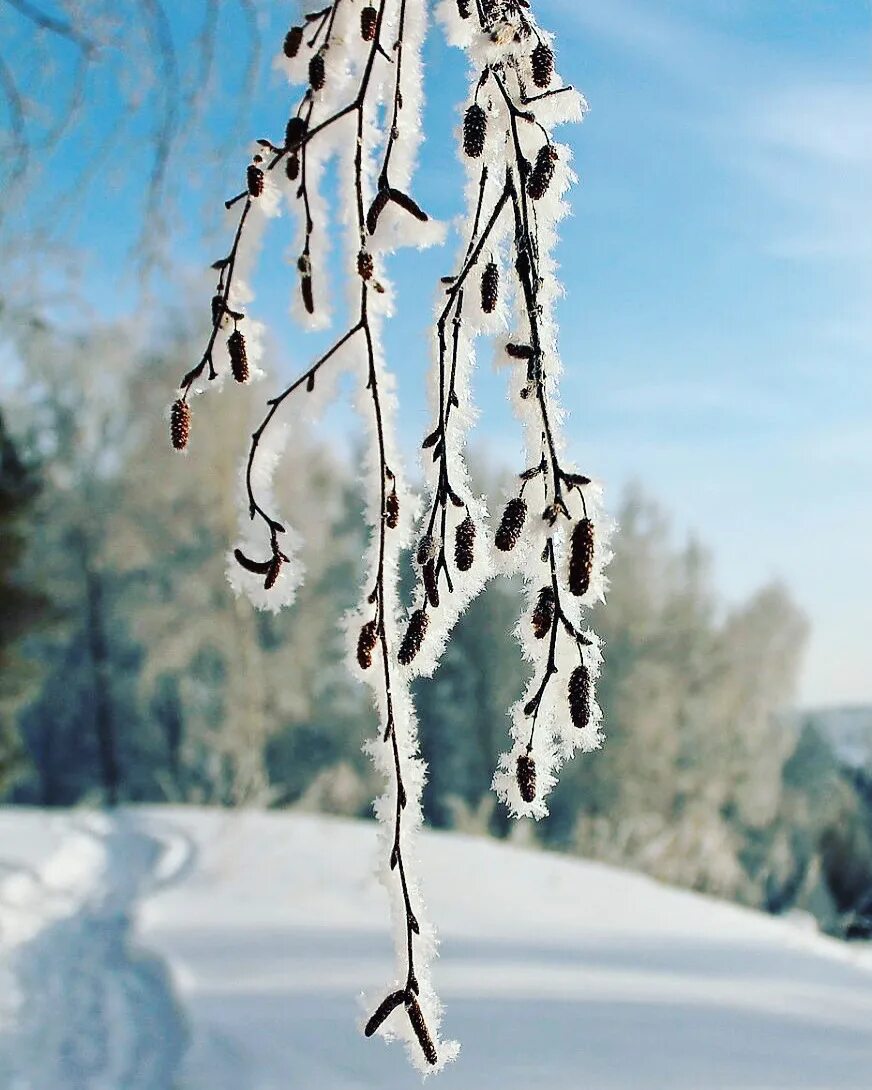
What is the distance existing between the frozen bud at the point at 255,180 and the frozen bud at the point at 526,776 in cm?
51

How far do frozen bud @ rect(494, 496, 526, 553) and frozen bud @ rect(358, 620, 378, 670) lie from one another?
12cm

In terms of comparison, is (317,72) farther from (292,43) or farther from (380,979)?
(380,979)

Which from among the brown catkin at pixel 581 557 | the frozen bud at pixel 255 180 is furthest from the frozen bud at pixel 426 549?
the frozen bud at pixel 255 180

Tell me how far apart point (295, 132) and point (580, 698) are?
500 millimetres

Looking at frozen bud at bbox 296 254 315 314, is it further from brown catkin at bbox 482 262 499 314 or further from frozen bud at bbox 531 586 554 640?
frozen bud at bbox 531 586 554 640

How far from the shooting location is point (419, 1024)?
2.59 ft

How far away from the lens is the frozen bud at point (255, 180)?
86 centimetres

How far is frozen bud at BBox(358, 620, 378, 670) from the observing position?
0.82 meters

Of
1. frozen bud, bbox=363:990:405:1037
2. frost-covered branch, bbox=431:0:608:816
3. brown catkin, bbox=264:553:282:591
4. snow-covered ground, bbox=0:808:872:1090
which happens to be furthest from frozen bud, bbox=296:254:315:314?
snow-covered ground, bbox=0:808:872:1090

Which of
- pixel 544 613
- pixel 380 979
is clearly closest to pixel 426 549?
pixel 544 613

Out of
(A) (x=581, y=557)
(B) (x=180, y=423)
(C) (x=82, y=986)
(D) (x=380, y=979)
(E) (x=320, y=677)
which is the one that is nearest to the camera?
(A) (x=581, y=557)

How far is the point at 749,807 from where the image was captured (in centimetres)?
1752

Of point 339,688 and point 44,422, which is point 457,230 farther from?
point 339,688

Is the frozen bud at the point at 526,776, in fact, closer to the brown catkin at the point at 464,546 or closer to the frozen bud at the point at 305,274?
the brown catkin at the point at 464,546
